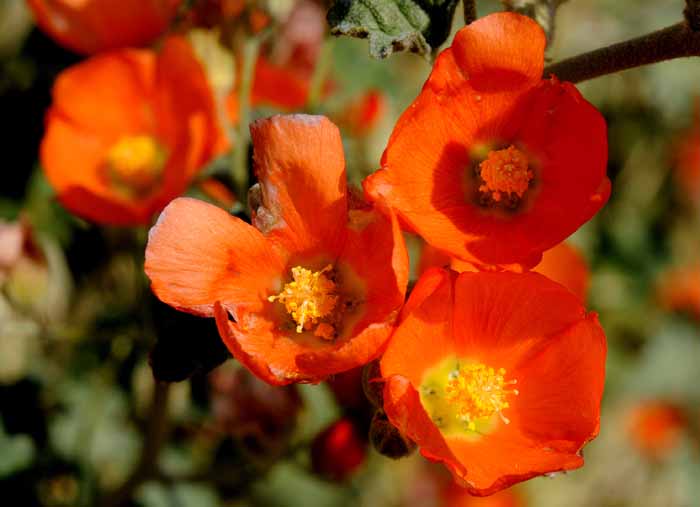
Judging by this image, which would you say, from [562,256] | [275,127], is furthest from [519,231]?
[562,256]

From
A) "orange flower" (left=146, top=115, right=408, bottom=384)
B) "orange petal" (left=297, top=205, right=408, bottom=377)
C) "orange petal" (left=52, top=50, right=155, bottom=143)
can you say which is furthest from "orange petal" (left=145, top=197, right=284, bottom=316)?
"orange petal" (left=52, top=50, right=155, bottom=143)

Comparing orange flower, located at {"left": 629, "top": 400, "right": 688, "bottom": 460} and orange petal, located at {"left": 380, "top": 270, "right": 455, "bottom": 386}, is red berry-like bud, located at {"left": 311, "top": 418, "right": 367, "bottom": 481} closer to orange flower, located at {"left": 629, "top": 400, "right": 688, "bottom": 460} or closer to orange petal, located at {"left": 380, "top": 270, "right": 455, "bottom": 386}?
orange petal, located at {"left": 380, "top": 270, "right": 455, "bottom": 386}

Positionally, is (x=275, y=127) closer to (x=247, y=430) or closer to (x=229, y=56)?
(x=229, y=56)

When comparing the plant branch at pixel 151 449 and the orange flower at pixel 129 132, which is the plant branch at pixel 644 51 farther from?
the plant branch at pixel 151 449

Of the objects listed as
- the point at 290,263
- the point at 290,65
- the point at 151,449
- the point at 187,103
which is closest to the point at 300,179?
the point at 290,263

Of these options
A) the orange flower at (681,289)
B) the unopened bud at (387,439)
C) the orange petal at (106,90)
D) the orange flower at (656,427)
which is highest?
the orange petal at (106,90)

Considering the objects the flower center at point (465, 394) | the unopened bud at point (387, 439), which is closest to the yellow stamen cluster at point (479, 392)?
the flower center at point (465, 394)

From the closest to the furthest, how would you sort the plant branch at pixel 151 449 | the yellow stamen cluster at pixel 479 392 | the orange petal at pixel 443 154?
the orange petal at pixel 443 154
the yellow stamen cluster at pixel 479 392
the plant branch at pixel 151 449
